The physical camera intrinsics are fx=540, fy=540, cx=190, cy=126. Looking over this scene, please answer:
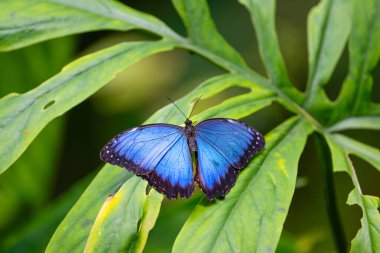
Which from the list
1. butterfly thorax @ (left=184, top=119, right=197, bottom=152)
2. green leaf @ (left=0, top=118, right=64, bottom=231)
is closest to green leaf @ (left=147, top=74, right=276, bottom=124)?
butterfly thorax @ (left=184, top=119, right=197, bottom=152)

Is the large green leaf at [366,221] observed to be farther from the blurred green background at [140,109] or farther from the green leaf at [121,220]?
the blurred green background at [140,109]

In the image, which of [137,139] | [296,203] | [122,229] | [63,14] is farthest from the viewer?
[296,203]

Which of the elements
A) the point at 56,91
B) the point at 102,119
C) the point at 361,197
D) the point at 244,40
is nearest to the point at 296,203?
the point at 244,40

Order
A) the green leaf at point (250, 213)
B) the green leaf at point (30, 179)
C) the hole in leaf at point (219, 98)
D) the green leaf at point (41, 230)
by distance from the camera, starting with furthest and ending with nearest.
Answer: the hole in leaf at point (219, 98) → the green leaf at point (30, 179) → the green leaf at point (41, 230) → the green leaf at point (250, 213)

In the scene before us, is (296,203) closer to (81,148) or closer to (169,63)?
(169,63)

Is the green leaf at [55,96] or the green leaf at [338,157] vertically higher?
the green leaf at [55,96]

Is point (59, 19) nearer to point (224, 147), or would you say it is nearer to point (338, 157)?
point (224, 147)

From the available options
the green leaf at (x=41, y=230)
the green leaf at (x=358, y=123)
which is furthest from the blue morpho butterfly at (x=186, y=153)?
the green leaf at (x=41, y=230)
